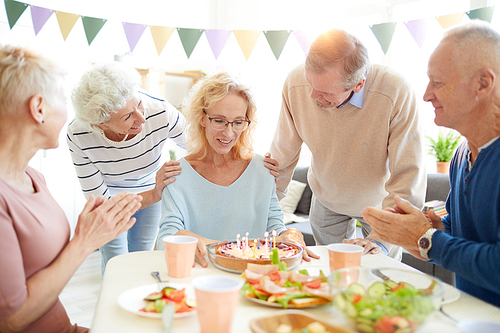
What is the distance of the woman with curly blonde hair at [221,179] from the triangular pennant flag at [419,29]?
1924 millimetres

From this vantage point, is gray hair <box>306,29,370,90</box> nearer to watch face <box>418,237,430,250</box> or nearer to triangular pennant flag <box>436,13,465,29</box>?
watch face <box>418,237,430,250</box>

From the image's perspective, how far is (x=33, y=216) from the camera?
42.9 inches

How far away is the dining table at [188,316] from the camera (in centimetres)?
87

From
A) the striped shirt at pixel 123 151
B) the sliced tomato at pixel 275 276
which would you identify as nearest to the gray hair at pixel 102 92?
the striped shirt at pixel 123 151

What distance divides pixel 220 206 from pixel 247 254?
464mm

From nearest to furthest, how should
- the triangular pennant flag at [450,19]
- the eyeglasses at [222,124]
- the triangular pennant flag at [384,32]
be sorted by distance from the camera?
the eyeglasses at [222,124]
the triangular pennant flag at [450,19]
the triangular pennant flag at [384,32]

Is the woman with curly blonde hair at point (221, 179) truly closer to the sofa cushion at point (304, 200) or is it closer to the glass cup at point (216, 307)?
the glass cup at point (216, 307)

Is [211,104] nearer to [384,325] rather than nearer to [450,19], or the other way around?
[384,325]

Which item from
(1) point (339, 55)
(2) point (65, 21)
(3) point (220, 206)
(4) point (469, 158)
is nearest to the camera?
(4) point (469, 158)

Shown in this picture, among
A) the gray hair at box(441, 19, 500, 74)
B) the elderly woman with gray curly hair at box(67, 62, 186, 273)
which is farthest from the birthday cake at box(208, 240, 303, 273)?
the gray hair at box(441, 19, 500, 74)

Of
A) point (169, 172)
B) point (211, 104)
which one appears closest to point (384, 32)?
point (211, 104)

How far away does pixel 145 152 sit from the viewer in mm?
2348

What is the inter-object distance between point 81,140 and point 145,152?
1.15ft

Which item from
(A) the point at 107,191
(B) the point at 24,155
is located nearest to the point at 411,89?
(B) the point at 24,155
